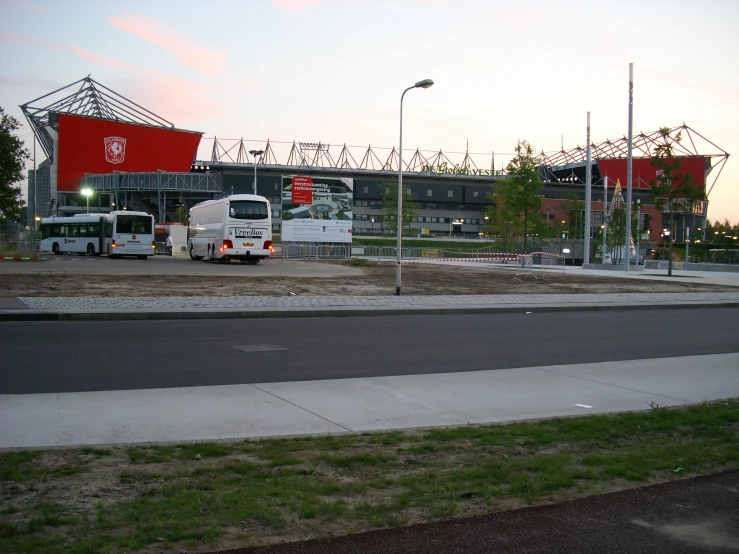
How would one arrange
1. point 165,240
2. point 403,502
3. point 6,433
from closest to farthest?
point 403,502 → point 6,433 → point 165,240

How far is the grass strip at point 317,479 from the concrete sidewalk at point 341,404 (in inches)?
23.4

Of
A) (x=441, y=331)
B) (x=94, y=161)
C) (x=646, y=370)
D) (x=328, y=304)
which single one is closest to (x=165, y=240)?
(x=94, y=161)

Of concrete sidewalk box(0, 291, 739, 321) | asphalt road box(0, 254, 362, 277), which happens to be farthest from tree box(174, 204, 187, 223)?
concrete sidewalk box(0, 291, 739, 321)

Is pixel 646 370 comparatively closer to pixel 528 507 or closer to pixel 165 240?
pixel 528 507

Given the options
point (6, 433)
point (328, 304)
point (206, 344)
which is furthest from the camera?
point (328, 304)

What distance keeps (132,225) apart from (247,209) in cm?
1266

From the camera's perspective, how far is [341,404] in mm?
8188

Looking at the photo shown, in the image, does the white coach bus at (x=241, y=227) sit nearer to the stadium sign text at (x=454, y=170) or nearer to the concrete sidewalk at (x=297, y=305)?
the concrete sidewalk at (x=297, y=305)

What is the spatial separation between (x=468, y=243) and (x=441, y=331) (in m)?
96.1

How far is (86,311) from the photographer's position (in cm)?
1603

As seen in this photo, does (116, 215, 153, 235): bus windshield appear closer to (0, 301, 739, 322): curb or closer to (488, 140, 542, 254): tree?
(488, 140, 542, 254): tree

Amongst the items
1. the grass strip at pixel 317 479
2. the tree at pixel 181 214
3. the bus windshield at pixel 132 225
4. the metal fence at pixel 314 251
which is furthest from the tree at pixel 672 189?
the tree at pixel 181 214

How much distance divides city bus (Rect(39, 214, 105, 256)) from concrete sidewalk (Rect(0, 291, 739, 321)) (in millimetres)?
38578

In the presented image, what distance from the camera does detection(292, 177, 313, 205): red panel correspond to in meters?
58.6
